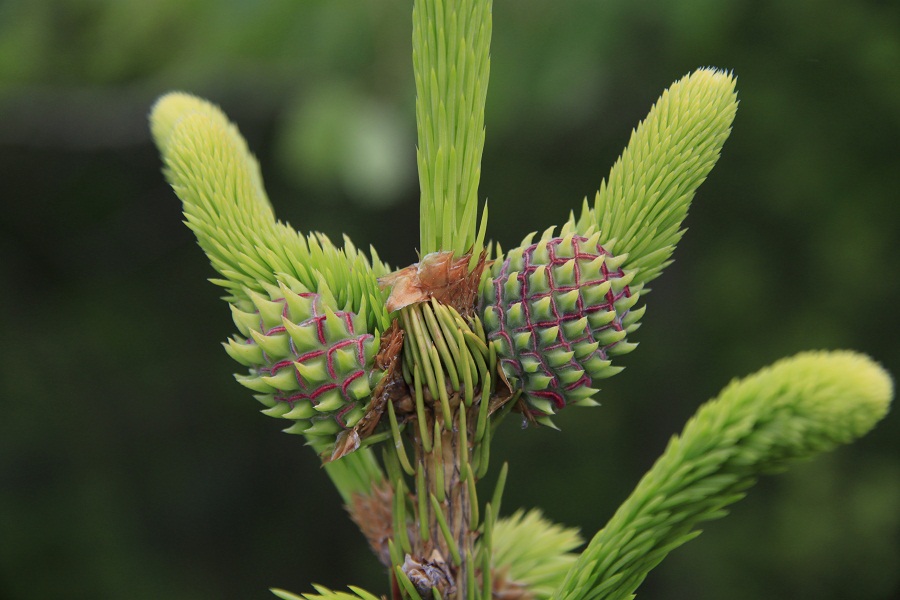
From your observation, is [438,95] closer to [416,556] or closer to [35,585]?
[416,556]

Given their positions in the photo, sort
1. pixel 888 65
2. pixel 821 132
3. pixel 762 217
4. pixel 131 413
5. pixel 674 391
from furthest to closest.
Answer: pixel 131 413 < pixel 674 391 < pixel 762 217 < pixel 821 132 < pixel 888 65

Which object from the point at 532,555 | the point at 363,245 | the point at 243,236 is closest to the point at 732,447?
the point at 532,555

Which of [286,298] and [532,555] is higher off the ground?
[286,298]

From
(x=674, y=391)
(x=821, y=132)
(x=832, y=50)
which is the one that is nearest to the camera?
(x=832, y=50)

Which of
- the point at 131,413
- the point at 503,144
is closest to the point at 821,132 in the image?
the point at 503,144

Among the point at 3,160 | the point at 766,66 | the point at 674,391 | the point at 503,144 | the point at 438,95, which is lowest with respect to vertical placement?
the point at 674,391

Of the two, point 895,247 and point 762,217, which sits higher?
point 762,217

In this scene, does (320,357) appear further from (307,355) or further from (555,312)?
(555,312)
